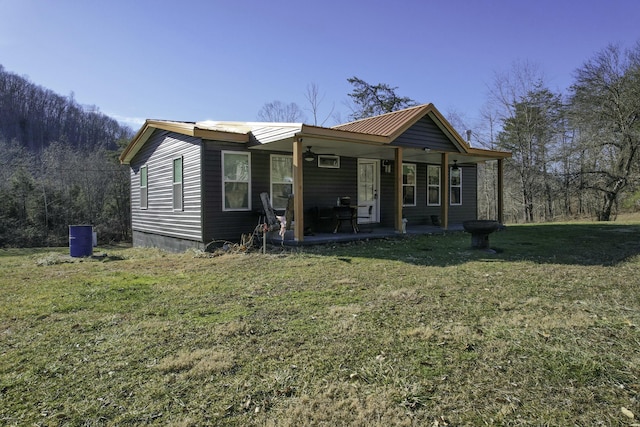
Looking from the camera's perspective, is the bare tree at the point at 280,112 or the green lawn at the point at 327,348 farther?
the bare tree at the point at 280,112

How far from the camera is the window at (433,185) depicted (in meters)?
13.6

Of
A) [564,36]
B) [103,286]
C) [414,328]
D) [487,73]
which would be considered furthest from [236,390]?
[487,73]

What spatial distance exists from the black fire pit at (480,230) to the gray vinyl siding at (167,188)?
5.79 meters

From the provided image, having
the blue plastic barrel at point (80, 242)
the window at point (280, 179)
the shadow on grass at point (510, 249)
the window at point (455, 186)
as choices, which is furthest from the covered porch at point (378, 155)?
the blue plastic barrel at point (80, 242)

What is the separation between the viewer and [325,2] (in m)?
11.2

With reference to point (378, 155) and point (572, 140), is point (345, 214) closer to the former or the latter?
point (378, 155)

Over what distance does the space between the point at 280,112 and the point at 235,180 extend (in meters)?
21.4

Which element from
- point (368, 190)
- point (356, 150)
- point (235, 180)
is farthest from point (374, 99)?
point (235, 180)

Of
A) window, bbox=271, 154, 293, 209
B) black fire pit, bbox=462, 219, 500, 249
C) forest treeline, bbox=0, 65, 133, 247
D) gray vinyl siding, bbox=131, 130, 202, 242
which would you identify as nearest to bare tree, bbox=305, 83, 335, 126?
forest treeline, bbox=0, 65, 133, 247

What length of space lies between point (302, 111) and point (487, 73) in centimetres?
1249

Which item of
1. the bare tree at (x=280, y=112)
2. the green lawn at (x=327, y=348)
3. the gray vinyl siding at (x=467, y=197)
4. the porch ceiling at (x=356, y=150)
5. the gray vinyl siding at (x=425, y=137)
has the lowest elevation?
the green lawn at (x=327, y=348)

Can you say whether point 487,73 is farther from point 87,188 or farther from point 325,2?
point 87,188

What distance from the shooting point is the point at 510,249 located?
25.8 ft

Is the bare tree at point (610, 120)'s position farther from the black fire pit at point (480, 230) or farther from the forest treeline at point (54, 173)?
the forest treeline at point (54, 173)
